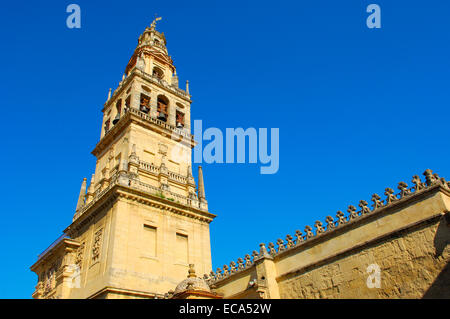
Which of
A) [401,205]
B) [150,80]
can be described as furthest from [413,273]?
[150,80]

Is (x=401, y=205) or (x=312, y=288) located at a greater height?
(x=401, y=205)

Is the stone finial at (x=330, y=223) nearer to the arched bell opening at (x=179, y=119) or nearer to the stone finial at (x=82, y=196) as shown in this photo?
the arched bell opening at (x=179, y=119)

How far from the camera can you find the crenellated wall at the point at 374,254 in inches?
501

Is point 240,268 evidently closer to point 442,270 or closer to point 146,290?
point 146,290

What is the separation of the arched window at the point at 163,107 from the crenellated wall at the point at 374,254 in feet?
60.1

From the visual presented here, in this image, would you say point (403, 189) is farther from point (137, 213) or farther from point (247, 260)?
point (137, 213)

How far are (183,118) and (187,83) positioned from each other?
5629mm

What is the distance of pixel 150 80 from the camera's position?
34.6 m

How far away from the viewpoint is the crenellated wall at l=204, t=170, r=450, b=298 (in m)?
12.7

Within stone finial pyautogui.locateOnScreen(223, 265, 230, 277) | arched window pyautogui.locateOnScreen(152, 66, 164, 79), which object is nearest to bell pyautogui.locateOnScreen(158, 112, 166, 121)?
arched window pyautogui.locateOnScreen(152, 66, 164, 79)

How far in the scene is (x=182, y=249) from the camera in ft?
85.5

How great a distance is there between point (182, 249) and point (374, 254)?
15.0 metres

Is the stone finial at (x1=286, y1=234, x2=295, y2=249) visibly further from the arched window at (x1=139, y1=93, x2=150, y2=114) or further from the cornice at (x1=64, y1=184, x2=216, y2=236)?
the arched window at (x1=139, y1=93, x2=150, y2=114)

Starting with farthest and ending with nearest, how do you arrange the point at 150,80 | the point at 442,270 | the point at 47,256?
the point at 150,80 → the point at 47,256 → the point at 442,270
